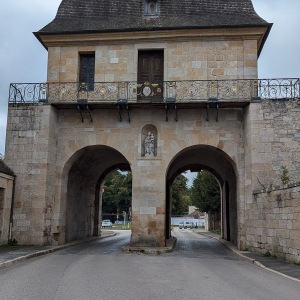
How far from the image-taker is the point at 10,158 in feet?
53.7

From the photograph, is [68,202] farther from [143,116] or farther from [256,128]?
[256,128]

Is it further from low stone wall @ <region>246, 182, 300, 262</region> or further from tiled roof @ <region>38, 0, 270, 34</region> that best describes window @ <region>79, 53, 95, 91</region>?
low stone wall @ <region>246, 182, 300, 262</region>

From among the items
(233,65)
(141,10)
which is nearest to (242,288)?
(233,65)

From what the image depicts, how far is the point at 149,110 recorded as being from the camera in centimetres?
1692

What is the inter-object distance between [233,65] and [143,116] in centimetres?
424

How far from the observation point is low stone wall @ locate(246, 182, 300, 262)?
11.6 meters

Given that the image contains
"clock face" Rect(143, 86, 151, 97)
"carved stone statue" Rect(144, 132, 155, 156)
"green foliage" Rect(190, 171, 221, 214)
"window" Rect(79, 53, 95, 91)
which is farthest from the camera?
"green foliage" Rect(190, 171, 221, 214)

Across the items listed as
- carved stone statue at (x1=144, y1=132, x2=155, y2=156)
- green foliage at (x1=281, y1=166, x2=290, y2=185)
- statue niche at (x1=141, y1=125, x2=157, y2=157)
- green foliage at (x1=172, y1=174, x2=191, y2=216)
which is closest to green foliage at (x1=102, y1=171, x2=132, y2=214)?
green foliage at (x1=172, y1=174, x2=191, y2=216)

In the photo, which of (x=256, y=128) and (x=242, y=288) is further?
(x=256, y=128)

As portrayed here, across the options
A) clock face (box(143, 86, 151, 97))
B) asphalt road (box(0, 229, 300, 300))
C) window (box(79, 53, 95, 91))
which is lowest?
asphalt road (box(0, 229, 300, 300))

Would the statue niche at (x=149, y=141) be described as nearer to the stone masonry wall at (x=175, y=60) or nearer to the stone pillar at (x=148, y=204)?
the stone pillar at (x=148, y=204)

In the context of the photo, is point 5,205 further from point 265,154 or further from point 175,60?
point 265,154

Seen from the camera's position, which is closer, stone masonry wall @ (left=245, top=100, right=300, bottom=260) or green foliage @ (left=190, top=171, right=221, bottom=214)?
stone masonry wall @ (left=245, top=100, right=300, bottom=260)

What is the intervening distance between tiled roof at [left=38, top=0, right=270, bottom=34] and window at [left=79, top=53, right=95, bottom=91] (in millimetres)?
1208
